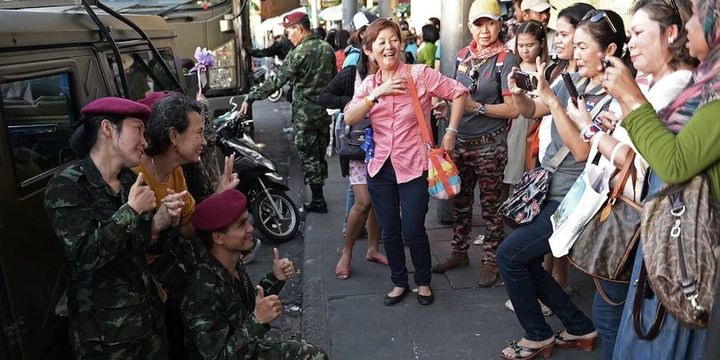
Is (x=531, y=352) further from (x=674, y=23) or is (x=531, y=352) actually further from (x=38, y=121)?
(x=38, y=121)

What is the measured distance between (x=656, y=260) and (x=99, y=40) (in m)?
2.60

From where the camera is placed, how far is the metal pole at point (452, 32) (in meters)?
5.00

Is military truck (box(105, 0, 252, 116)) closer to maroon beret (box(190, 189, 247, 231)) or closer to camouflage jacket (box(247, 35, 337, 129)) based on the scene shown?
camouflage jacket (box(247, 35, 337, 129))

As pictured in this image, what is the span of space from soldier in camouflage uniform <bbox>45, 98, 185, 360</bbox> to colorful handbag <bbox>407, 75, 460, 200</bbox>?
1.74m

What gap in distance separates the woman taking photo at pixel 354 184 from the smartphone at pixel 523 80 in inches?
58.0

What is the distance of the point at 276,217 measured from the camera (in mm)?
5492

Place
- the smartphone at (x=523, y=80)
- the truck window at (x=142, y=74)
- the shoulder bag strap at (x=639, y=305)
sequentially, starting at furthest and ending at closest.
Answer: the truck window at (x=142, y=74), the smartphone at (x=523, y=80), the shoulder bag strap at (x=639, y=305)

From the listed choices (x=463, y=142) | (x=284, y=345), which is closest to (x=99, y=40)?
(x=284, y=345)

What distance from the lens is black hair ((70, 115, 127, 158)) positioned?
84.7 inches

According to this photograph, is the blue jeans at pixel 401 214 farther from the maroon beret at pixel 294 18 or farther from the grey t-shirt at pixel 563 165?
the maroon beret at pixel 294 18

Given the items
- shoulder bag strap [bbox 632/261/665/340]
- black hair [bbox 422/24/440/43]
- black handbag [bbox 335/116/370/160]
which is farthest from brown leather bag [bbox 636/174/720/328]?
black hair [bbox 422/24/440/43]

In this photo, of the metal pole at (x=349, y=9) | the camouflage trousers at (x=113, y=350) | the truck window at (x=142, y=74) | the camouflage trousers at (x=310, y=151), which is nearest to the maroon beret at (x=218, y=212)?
the camouflage trousers at (x=113, y=350)

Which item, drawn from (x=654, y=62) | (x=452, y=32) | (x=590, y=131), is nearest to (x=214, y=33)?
(x=452, y=32)

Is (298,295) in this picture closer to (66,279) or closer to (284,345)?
(284,345)
